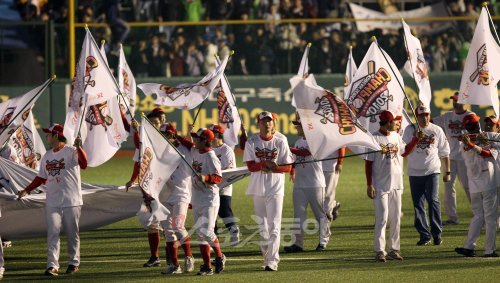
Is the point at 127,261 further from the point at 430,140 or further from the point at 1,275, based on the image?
the point at 430,140

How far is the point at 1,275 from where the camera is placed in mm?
16156

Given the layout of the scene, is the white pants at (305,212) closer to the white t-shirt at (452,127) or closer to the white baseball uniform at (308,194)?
the white baseball uniform at (308,194)

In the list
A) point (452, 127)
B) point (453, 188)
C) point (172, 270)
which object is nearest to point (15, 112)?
point (172, 270)

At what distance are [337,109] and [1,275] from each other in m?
4.81

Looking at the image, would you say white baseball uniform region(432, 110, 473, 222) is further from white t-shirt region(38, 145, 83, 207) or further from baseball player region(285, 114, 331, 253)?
white t-shirt region(38, 145, 83, 207)

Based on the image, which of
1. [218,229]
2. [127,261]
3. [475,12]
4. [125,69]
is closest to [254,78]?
[475,12]

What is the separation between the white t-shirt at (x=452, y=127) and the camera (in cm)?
2059

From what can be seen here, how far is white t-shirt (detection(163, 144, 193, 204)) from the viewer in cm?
1606

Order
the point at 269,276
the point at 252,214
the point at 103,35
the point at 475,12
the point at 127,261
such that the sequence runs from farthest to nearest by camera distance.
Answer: the point at 475,12 < the point at 103,35 < the point at 252,214 < the point at 127,261 < the point at 269,276

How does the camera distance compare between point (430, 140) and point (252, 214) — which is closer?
point (430, 140)

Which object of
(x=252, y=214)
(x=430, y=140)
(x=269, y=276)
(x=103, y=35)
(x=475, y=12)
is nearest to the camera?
(x=269, y=276)

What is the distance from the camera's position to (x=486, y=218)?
16891mm

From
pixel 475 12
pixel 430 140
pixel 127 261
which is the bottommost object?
pixel 127 261

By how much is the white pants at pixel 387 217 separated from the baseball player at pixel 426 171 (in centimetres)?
151
